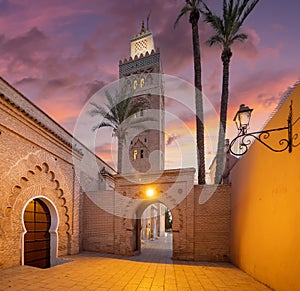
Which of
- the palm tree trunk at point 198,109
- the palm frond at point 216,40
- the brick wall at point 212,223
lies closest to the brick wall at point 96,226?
the brick wall at point 212,223

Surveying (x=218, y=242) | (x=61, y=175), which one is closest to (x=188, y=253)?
(x=218, y=242)

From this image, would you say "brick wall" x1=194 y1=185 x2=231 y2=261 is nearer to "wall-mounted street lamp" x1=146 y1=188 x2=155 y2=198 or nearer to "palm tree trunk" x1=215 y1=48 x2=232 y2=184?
"wall-mounted street lamp" x1=146 y1=188 x2=155 y2=198

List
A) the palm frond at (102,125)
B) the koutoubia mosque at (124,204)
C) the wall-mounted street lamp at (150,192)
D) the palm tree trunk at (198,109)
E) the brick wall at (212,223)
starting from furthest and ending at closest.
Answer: the palm frond at (102,125)
the palm tree trunk at (198,109)
the wall-mounted street lamp at (150,192)
the brick wall at (212,223)
the koutoubia mosque at (124,204)

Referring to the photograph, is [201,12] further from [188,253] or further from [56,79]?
[188,253]

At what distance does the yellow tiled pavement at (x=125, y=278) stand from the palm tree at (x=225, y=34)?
5.98 meters

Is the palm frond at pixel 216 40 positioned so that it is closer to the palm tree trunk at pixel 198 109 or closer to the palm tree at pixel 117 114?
the palm tree trunk at pixel 198 109

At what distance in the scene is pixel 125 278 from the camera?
5.91 meters

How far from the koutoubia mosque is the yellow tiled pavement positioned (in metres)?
0.58

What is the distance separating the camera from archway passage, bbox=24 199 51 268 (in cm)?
743

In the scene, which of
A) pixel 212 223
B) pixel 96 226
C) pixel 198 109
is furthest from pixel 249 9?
pixel 96 226

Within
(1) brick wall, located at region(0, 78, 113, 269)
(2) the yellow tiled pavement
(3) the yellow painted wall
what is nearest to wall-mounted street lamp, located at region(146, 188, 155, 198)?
(2) the yellow tiled pavement

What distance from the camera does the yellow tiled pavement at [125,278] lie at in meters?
5.16

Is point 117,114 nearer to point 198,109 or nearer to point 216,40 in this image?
point 198,109

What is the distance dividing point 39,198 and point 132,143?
1930cm
